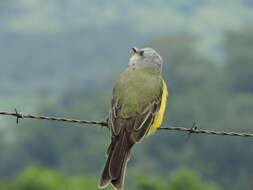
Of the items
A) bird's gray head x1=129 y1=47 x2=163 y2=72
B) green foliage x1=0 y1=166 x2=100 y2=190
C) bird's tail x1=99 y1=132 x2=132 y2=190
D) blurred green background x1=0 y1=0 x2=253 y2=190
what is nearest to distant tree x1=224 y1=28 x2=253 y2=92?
blurred green background x1=0 y1=0 x2=253 y2=190

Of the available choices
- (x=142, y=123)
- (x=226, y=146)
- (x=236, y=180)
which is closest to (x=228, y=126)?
(x=226, y=146)

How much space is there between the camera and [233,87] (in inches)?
4304

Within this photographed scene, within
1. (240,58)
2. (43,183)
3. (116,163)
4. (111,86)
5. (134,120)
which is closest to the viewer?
(116,163)

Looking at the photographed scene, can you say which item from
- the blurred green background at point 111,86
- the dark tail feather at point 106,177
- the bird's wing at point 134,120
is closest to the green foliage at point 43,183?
the blurred green background at point 111,86

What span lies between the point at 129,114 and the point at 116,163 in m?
0.66

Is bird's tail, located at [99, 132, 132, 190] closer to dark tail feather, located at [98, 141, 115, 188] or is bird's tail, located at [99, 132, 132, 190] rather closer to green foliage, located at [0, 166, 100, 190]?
dark tail feather, located at [98, 141, 115, 188]

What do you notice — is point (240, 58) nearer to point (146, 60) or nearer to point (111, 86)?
point (111, 86)

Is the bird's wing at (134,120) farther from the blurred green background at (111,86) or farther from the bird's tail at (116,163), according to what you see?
the blurred green background at (111,86)

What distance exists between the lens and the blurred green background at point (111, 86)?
78.8 metres

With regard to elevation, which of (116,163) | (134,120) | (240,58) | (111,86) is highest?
(240,58)

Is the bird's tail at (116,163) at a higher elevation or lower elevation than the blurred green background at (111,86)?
lower

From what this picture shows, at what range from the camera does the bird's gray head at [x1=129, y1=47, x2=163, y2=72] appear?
395 inches

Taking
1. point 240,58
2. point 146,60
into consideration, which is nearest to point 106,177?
point 146,60

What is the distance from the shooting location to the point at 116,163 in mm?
8602
